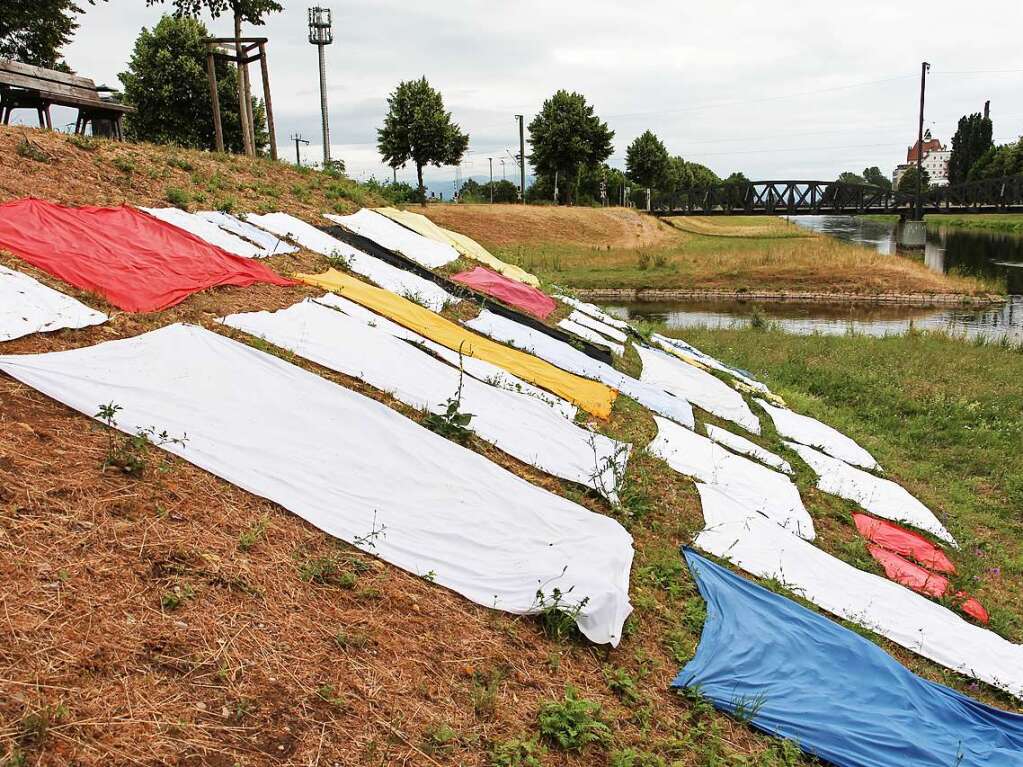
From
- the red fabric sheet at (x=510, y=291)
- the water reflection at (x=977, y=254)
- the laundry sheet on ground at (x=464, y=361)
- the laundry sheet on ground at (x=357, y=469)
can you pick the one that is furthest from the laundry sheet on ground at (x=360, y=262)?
the water reflection at (x=977, y=254)

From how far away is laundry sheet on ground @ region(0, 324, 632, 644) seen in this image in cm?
476

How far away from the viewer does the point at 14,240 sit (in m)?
7.40

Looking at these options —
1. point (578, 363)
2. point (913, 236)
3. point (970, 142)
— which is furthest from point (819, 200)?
point (578, 363)

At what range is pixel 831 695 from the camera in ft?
15.2

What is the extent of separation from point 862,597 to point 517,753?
175 inches

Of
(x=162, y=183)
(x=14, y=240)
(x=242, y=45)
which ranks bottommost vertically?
(x=14, y=240)

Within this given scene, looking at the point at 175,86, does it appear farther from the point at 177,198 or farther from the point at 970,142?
the point at 970,142

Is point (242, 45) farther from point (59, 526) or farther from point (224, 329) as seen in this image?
point (59, 526)

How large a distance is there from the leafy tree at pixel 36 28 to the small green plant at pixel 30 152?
15.4 m

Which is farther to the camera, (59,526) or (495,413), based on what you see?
(495,413)

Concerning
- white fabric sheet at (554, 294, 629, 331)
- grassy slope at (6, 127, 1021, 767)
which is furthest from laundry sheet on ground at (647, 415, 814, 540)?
white fabric sheet at (554, 294, 629, 331)

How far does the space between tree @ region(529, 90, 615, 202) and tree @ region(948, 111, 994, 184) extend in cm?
7288

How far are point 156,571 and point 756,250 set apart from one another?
46402 mm

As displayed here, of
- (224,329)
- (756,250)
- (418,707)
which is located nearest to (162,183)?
(224,329)
